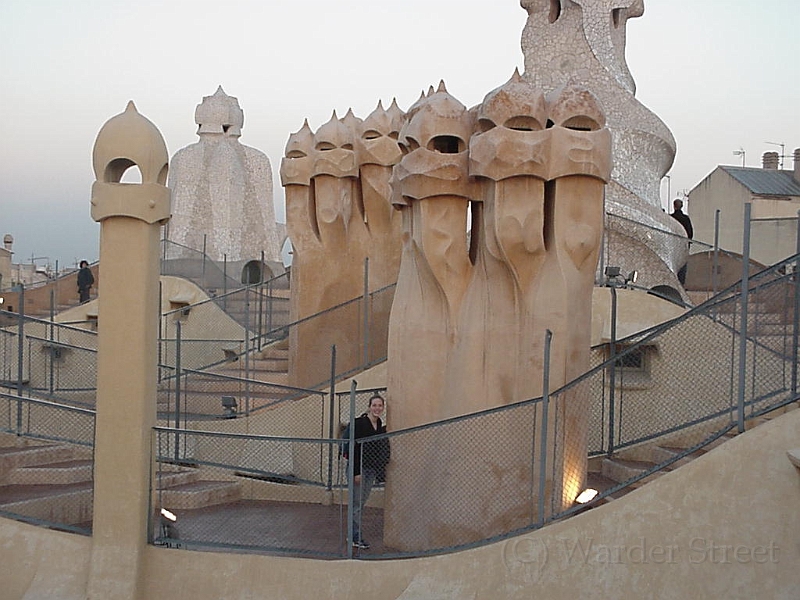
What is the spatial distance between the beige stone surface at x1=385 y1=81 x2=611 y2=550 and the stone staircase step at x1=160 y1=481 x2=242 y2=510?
8.21 ft

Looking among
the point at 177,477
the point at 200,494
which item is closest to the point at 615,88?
the point at 177,477

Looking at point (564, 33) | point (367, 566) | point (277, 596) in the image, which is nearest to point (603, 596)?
point (367, 566)

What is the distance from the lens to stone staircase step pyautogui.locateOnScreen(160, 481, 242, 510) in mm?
11195

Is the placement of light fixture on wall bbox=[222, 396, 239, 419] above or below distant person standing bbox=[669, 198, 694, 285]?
below

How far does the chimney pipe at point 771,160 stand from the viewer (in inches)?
1198

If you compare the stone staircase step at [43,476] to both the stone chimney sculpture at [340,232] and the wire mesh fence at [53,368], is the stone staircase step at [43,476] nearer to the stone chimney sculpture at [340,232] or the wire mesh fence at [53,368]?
the wire mesh fence at [53,368]

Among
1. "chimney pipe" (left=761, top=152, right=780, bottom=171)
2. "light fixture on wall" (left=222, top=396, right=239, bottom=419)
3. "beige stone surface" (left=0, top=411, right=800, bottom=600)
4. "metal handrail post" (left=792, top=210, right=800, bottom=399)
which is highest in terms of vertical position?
"chimney pipe" (left=761, top=152, right=780, bottom=171)

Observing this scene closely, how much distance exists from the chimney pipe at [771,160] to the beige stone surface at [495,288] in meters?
23.0

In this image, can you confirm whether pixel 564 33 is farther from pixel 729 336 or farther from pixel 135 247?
pixel 135 247

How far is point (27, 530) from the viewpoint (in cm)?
875

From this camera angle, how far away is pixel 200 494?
37.1 feet

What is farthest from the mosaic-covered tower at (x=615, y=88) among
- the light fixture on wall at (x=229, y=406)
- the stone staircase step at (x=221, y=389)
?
the light fixture on wall at (x=229, y=406)

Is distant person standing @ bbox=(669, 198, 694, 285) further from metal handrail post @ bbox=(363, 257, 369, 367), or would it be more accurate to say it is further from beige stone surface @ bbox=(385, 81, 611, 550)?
beige stone surface @ bbox=(385, 81, 611, 550)

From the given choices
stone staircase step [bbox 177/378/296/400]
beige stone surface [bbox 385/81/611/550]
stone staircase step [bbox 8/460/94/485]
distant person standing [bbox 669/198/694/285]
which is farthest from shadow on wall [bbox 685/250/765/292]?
stone staircase step [bbox 8/460/94/485]
